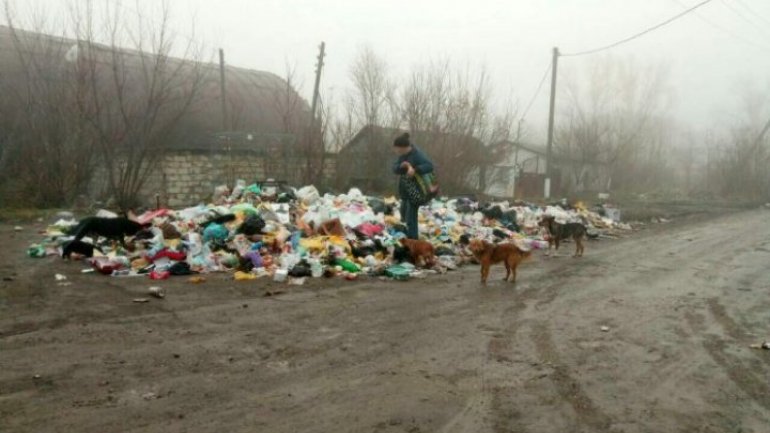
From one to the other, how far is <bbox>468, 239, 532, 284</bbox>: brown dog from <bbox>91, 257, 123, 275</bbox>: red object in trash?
444 centimetres

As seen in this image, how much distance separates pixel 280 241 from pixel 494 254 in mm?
3009

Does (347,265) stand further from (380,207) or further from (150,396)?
(150,396)

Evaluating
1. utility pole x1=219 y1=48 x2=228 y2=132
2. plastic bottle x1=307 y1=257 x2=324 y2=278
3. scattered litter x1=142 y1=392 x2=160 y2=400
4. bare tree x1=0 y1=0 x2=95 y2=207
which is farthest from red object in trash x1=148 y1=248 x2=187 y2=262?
utility pole x1=219 y1=48 x2=228 y2=132

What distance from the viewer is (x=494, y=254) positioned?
25.8 feet

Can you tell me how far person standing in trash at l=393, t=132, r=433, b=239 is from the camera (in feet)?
28.8

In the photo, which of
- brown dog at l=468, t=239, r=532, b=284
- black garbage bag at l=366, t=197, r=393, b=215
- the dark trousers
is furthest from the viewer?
black garbage bag at l=366, t=197, r=393, b=215

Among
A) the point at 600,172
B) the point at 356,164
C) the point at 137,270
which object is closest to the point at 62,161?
the point at 137,270

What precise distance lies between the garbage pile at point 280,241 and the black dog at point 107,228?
108 millimetres

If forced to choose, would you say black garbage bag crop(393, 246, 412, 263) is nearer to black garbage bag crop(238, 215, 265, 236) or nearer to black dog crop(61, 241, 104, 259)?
black garbage bag crop(238, 215, 265, 236)

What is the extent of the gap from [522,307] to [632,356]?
1734 mm

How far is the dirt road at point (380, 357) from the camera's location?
356 cm

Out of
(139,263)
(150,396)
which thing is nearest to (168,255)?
(139,263)

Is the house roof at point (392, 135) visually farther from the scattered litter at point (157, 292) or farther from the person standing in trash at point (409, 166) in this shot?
the scattered litter at point (157, 292)

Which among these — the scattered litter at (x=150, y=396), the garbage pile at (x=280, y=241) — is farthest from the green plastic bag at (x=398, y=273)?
the scattered litter at (x=150, y=396)
